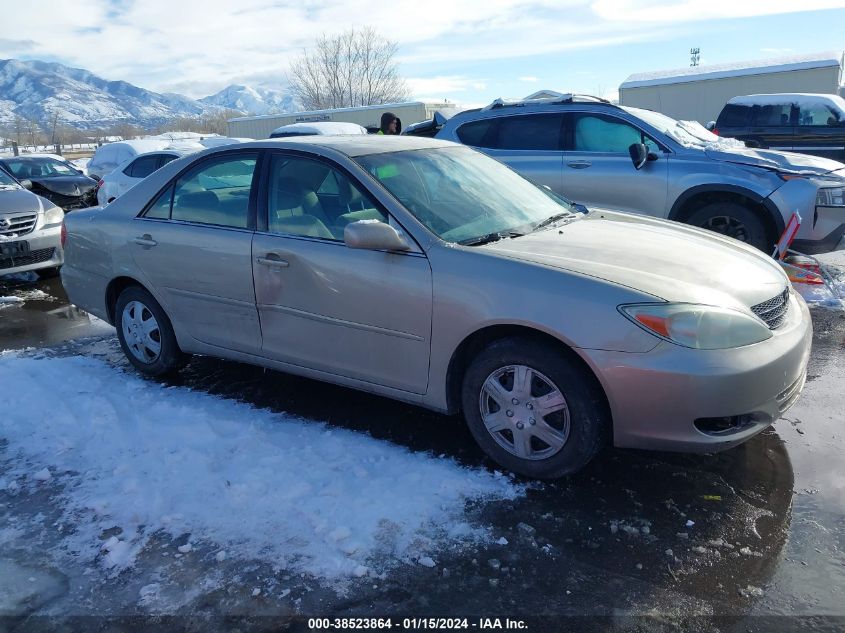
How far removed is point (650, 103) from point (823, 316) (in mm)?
23099

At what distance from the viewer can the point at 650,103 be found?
2684 cm

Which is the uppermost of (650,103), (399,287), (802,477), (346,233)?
(650,103)

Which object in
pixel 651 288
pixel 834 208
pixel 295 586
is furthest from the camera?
pixel 834 208

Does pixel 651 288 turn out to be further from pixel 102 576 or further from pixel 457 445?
pixel 102 576

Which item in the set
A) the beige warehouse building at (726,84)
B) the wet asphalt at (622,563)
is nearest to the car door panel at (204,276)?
the wet asphalt at (622,563)

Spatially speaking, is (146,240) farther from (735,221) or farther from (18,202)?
(735,221)

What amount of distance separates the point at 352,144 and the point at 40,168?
48.1ft

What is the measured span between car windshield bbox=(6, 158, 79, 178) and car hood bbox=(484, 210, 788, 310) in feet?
49.8

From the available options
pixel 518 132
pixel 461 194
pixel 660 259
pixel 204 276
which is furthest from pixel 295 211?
pixel 518 132

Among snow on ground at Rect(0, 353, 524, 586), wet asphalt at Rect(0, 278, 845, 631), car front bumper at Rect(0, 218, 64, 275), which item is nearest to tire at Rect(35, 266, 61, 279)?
car front bumper at Rect(0, 218, 64, 275)

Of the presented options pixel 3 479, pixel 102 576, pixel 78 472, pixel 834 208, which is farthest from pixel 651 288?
pixel 834 208

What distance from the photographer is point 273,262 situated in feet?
12.9

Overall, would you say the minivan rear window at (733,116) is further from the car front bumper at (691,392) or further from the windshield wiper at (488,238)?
the car front bumper at (691,392)

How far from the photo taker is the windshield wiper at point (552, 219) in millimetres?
3930
